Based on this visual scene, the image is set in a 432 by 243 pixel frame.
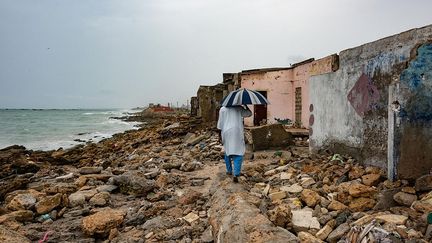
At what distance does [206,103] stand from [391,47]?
1270 cm

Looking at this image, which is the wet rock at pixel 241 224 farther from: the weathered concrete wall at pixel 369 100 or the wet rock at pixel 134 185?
the weathered concrete wall at pixel 369 100

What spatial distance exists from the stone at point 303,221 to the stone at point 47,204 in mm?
3917

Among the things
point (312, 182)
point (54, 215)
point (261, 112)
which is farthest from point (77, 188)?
point (261, 112)

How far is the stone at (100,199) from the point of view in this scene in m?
5.45

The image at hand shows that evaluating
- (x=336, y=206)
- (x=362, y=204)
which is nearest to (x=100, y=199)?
(x=336, y=206)

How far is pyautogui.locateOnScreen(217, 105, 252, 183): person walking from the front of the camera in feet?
19.7

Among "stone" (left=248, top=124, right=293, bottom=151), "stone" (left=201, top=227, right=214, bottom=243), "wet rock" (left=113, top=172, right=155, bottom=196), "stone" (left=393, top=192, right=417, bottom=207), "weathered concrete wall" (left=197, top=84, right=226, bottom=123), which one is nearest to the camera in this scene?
"stone" (left=393, top=192, right=417, bottom=207)

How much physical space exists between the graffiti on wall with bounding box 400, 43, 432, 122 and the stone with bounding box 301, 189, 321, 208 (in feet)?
4.91

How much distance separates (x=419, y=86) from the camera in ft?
12.6

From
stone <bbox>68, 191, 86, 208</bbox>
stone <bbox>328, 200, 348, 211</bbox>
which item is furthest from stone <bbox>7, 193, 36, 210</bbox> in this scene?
stone <bbox>328, 200, 348, 211</bbox>

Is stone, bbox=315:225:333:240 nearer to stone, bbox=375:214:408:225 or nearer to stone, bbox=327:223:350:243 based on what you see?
stone, bbox=327:223:350:243

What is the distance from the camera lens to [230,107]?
6254mm

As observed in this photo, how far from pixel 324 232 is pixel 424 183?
1.37 m

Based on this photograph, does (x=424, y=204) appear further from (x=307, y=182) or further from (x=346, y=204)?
(x=307, y=182)
